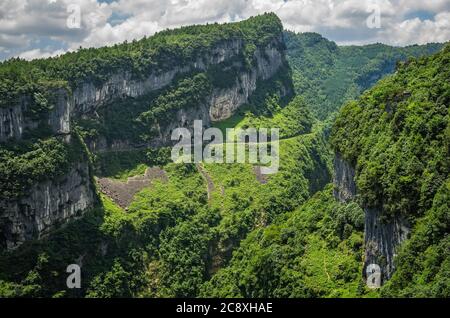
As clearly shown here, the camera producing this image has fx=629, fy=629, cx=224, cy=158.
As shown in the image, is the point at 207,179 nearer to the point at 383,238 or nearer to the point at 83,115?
the point at 83,115

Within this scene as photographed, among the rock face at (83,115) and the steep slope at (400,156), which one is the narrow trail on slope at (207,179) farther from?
the steep slope at (400,156)

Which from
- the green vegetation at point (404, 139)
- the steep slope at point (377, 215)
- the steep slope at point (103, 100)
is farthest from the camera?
the steep slope at point (103, 100)

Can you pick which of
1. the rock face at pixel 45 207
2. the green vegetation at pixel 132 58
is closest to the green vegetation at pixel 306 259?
the rock face at pixel 45 207

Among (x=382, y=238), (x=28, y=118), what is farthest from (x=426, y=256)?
(x=28, y=118)

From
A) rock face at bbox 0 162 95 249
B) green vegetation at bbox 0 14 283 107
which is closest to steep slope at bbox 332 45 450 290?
rock face at bbox 0 162 95 249

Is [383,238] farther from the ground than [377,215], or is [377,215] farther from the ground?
[377,215]
